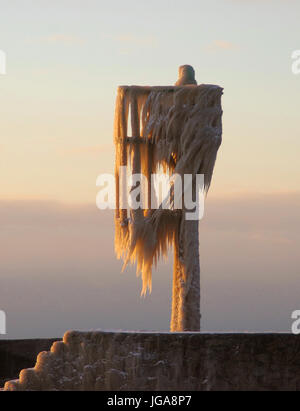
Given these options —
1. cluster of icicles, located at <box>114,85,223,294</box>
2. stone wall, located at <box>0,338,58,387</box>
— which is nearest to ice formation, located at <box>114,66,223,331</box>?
cluster of icicles, located at <box>114,85,223,294</box>

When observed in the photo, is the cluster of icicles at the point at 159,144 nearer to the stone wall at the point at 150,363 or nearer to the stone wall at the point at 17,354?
the stone wall at the point at 17,354

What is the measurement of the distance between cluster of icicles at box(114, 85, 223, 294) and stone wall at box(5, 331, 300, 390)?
4.79 meters

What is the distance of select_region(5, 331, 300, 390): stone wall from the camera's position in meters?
16.6

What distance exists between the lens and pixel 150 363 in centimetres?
Result: 1666

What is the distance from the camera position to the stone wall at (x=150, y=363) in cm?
1664

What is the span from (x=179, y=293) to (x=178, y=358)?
4.59m

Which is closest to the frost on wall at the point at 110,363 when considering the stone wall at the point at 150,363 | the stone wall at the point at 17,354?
the stone wall at the point at 150,363

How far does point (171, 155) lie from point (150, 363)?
5.73m

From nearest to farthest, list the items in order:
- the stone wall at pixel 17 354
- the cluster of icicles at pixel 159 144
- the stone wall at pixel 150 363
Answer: the stone wall at pixel 150 363
the cluster of icicles at pixel 159 144
the stone wall at pixel 17 354

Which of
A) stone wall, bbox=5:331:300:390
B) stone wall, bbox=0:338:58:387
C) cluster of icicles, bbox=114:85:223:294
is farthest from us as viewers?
stone wall, bbox=0:338:58:387

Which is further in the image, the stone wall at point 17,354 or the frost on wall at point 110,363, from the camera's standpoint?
the stone wall at point 17,354

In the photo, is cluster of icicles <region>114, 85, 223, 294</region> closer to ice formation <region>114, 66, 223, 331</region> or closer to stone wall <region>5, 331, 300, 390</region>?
ice formation <region>114, 66, 223, 331</region>

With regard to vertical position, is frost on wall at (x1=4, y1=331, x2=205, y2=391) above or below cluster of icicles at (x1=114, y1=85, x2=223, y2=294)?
below
